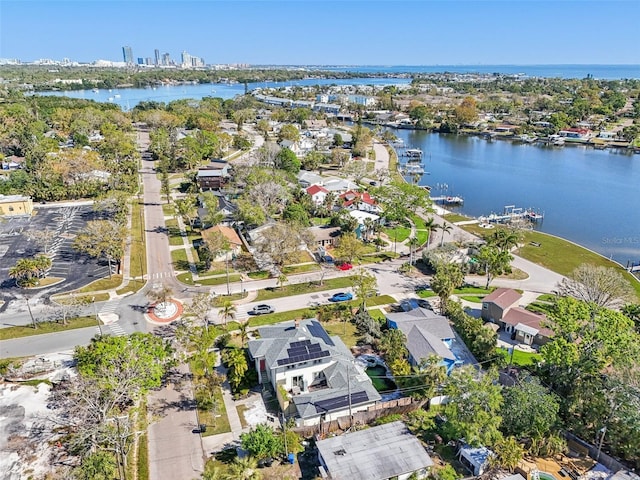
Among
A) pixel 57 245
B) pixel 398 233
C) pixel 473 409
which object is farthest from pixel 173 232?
pixel 473 409

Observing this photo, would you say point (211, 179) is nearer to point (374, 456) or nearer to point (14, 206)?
point (14, 206)

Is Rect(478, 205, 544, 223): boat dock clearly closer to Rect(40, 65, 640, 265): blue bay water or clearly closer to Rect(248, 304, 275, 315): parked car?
Rect(40, 65, 640, 265): blue bay water

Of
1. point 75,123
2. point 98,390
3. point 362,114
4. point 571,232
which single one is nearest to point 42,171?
point 75,123

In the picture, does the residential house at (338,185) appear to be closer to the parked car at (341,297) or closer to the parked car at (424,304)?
the parked car at (341,297)

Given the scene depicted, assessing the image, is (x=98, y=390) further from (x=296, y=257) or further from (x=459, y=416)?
(x=296, y=257)

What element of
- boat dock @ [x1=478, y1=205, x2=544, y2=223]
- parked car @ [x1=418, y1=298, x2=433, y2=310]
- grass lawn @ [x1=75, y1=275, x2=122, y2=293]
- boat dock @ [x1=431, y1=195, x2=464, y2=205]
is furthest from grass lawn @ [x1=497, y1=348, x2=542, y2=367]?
boat dock @ [x1=431, y1=195, x2=464, y2=205]

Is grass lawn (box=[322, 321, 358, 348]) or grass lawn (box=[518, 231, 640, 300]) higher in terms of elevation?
grass lawn (box=[518, 231, 640, 300])
